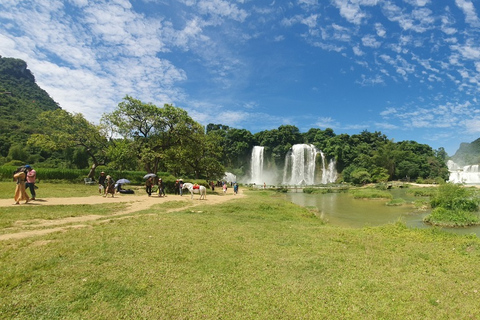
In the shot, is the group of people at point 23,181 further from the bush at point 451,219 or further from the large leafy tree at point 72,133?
the bush at point 451,219

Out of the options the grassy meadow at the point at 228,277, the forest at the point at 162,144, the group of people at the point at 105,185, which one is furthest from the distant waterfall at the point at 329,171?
the grassy meadow at the point at 228,277

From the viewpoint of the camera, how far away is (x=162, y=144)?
103 feet

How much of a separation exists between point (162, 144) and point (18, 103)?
7668 centimetres

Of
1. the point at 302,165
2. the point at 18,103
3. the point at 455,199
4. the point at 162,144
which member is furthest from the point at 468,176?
the point at 18,103

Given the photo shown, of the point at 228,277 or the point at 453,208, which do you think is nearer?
the point at 228,277

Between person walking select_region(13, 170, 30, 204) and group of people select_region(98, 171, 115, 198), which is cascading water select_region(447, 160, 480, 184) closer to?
group of people select_region(98, 171, 115, 198)

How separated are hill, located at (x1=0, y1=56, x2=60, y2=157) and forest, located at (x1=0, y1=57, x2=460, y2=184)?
0.62 ft

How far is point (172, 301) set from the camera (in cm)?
391

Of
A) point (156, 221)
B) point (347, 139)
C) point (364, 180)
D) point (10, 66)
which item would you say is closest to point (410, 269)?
point (156, 221)

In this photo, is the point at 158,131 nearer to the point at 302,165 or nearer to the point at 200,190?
the point at 200,190

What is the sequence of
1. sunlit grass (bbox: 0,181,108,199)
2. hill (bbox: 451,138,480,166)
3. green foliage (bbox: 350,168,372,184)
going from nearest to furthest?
sunlit grass (bbox: 0,181,108,199), green foliage (bbox: 350,168,372,184), hill (bbox: 451,138,480,166)

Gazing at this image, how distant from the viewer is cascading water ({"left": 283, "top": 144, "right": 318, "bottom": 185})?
236ft

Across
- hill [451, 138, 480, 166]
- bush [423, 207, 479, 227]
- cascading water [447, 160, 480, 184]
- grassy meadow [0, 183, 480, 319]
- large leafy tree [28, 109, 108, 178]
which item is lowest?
bush [423, 207, 479, 227]

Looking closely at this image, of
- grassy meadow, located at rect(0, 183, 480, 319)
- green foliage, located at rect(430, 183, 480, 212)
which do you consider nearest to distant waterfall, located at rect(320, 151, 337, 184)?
green foliage, located at rect(430, 183, 480, 212)
